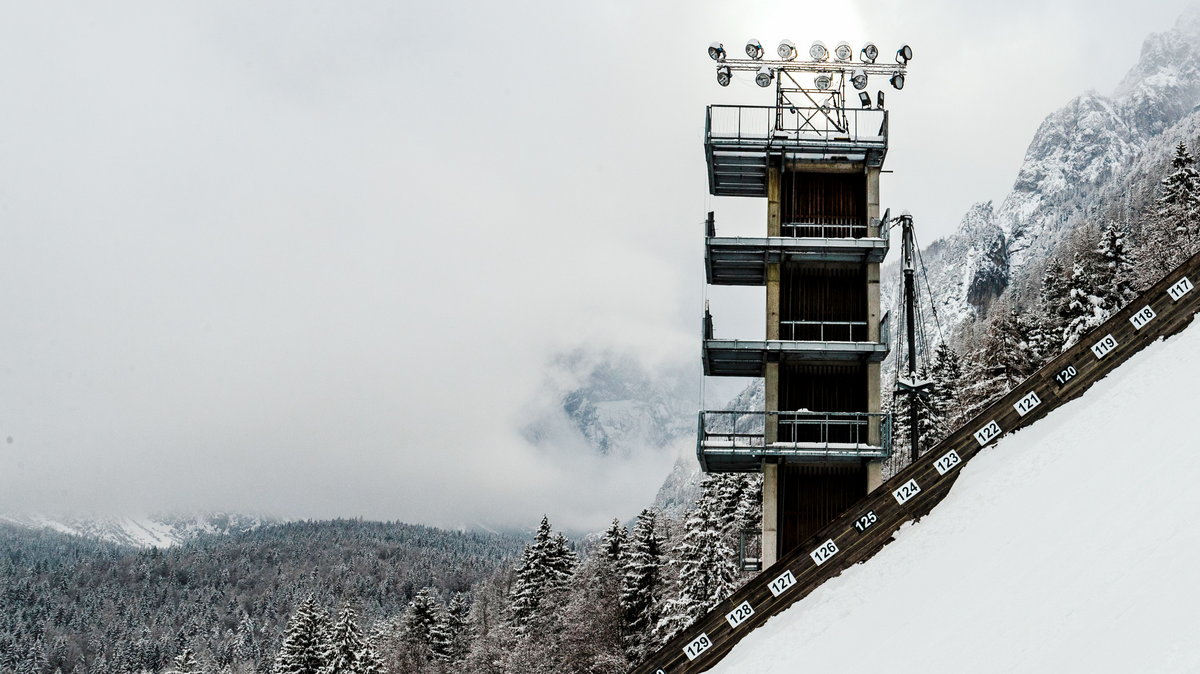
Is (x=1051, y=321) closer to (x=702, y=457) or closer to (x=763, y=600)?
(x=702, y=457)

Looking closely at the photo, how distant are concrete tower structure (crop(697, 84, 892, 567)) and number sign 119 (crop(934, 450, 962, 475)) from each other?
11291 millimetres

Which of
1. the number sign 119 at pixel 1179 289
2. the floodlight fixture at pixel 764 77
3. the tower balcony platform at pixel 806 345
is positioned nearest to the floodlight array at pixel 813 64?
the floodlight fixture at pixel 764 77

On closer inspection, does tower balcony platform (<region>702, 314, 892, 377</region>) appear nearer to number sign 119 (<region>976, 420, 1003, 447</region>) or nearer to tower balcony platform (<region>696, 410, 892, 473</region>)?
tower balcony platform (<region>696, 410, 892, 473</region>)

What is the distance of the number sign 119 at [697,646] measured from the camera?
1688cm

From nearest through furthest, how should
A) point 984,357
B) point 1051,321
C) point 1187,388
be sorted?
point 1187,388 < point 1051,321 < point 984,357

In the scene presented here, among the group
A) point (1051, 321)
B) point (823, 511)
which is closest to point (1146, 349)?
point (823, 511)

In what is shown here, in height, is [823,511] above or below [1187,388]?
above

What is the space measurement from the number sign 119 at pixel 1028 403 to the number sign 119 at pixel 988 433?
46 cm

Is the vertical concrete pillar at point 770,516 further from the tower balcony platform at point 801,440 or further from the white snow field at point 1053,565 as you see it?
the white snow field at point 1053,565

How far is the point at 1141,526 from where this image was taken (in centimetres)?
1195

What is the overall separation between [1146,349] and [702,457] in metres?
13.9

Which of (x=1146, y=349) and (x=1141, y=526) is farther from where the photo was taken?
(x=1146, y=349)

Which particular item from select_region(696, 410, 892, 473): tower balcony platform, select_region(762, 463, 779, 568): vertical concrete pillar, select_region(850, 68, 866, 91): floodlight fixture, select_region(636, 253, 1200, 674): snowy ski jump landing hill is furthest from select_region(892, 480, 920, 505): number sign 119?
select_region(850, 68, 866, 91): floodlight fixture

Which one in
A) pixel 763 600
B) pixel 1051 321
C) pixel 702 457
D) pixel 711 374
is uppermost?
pixel 1051 321
